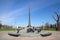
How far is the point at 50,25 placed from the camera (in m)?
48.5

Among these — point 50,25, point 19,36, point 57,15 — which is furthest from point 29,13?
point 50,25

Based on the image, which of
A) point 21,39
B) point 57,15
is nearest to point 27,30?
point 21,39

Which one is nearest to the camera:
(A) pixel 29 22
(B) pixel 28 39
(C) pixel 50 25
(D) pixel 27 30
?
(B) pixel 28 39

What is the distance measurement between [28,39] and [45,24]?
132 ft

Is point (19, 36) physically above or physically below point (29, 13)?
A: below

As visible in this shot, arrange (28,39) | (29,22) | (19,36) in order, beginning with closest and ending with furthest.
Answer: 1. (28,39)
2. (19,36)
3. (29,22)

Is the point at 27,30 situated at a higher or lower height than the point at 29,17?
lower

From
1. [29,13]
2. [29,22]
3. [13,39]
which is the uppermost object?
[29,13]

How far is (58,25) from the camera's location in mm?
40031

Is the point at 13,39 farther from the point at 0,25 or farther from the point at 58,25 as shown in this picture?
the point at 0,25

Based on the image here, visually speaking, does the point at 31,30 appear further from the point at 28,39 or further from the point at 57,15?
the point at 57,15

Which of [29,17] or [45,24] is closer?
[29,17]

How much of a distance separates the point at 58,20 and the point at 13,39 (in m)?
28.5

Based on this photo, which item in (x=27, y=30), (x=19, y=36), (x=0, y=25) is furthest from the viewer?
(x=0, y=25)
